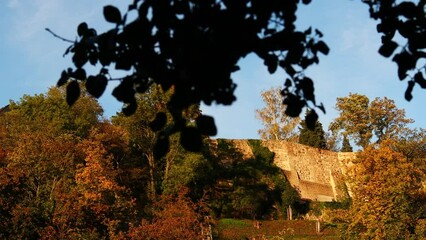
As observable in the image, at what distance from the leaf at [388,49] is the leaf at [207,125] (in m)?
1.15

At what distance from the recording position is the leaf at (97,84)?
10.6ft

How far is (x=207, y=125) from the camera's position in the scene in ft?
9.96

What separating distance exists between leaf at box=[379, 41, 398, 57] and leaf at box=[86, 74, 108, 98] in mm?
1426

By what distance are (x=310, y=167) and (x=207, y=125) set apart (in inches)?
1793

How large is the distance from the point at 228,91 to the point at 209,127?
0.56 ft

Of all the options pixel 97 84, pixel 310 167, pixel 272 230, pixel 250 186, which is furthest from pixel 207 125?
pixel 310 167

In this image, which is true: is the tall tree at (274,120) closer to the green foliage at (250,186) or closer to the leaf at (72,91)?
the green foliage at (250,186)

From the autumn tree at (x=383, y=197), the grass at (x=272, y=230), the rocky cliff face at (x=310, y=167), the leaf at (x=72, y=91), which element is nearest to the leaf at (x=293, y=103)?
the leaf at (x=72, y=91)

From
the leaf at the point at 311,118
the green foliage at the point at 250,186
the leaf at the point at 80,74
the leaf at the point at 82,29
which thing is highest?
the green foliage at the point at 250,186

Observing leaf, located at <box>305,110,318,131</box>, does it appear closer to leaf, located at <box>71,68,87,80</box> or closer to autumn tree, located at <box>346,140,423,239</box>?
leaf, located at <box>71,68,87,80</box>

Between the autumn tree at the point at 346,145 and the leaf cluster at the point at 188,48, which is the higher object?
the autumn tree at the point at 346,145

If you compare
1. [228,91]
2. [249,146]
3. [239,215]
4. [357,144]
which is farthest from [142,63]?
[357,144]

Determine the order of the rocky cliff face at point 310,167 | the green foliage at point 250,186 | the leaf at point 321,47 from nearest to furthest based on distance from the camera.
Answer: the leaf at point 321,47 < the green foliage at point 250,186 < the rocky cliff face at point 310,167

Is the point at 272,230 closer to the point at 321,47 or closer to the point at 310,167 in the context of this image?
the point at 310,167
